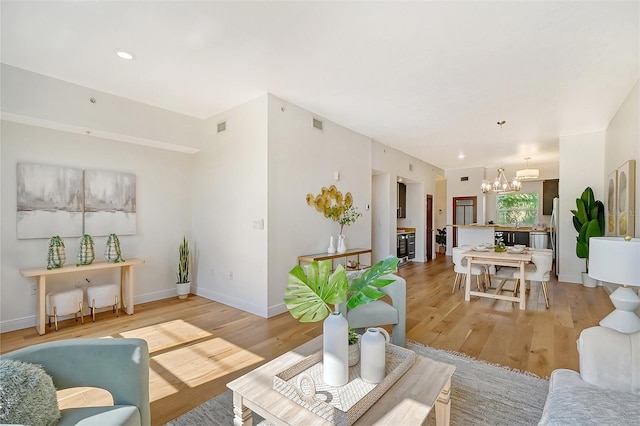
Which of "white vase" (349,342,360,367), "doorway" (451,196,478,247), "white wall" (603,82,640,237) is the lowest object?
"white vase" (349,342,360,367)

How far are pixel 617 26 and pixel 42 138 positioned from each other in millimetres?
6075

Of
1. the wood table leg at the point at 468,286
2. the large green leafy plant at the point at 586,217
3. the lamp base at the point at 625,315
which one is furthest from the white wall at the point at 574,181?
the lamp base at the point at 625,315

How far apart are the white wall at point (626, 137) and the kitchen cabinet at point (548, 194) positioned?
163 inches

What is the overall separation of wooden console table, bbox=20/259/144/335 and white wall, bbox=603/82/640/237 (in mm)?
6400

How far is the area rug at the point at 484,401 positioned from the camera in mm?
1885

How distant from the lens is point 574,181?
5750 mm

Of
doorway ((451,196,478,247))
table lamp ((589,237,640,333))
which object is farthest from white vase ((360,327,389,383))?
doorway ((451,196,478,247))

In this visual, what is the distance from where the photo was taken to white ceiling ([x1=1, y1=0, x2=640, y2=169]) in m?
2.32

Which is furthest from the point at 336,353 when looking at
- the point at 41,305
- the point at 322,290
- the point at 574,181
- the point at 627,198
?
the point at 574,181

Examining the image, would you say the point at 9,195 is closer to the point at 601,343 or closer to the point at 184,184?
the point at 184,184

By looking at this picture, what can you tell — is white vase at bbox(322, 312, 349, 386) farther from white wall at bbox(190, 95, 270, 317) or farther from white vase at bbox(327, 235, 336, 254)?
white vase at bbox(327, 235, 336, 254)

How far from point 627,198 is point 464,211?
6368 mm

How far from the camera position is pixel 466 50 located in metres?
2.85

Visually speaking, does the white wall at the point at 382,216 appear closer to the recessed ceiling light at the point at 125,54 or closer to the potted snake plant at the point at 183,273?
the potted snake plant at the point at 183,273
